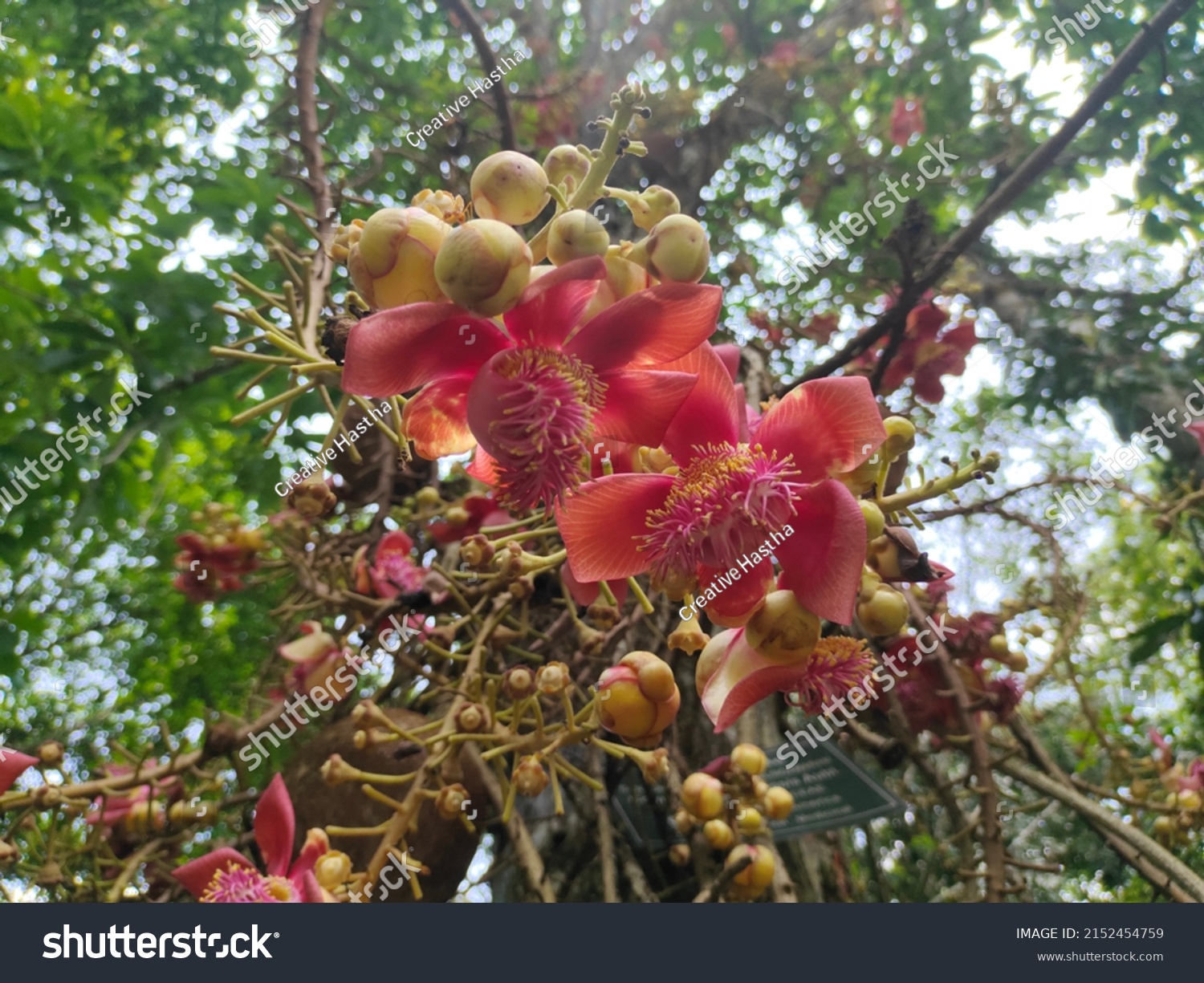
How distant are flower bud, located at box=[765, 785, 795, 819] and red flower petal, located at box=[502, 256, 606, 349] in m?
0.79

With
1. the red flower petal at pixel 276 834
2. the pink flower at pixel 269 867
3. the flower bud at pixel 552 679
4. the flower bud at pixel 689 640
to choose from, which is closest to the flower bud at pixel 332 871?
the pink flower at pixel 269 867

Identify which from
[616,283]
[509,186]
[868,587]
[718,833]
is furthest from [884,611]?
[718,833]

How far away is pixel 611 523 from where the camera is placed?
651 millimetres

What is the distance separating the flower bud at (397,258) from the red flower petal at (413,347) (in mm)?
28

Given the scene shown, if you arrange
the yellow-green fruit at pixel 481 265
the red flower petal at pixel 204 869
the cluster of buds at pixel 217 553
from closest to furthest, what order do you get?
1. the yellow-green fruit at pixel 481 265
2. the red flower petal at pixel 204 869
3. the cluster of buds at pixel 217 553

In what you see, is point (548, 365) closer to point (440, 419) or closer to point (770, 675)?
point (440, 419)

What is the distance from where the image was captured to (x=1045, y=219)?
9.01 ft

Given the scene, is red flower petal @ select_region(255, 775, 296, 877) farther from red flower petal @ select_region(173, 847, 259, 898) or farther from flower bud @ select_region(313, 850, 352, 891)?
flower bud @ select_region(313, 850, 352, 891)

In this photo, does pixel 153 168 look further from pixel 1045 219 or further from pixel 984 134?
pixel 1045 219

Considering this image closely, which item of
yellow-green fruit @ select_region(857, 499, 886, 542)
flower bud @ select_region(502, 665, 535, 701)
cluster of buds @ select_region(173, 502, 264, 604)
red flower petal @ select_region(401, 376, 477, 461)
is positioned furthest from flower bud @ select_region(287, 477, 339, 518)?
cluster of buds @ select_region(173, 502, 264, 604)

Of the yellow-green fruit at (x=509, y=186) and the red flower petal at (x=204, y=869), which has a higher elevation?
the yellow-green fruit at (x=509, y=186)

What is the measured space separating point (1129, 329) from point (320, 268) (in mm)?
2121

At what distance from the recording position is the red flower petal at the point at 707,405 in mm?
663

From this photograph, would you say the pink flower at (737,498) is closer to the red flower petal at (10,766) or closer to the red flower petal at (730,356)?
the red flower petal at (730,356)
